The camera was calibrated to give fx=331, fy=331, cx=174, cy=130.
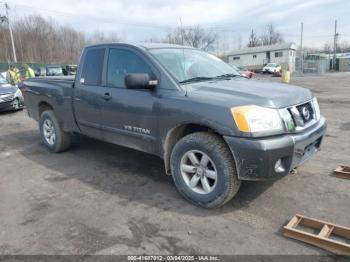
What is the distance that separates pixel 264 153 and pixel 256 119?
339mm

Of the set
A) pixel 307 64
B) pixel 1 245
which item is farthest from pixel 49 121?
pixel 307 64

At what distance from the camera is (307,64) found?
4716cm

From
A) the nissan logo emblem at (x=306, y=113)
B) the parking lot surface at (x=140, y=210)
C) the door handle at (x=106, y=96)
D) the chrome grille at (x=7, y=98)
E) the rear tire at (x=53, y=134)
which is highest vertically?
the door handle at (x=106, y=96)

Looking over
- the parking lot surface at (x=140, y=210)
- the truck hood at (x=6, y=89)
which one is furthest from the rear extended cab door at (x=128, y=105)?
the truck hood at (x=6, y=89)

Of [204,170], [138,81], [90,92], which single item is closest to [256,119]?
[204,170]

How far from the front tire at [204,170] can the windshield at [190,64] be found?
0.85 metres

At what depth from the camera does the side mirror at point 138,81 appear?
374 cm

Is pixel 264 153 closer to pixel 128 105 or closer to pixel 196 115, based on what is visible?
pixel 196 115

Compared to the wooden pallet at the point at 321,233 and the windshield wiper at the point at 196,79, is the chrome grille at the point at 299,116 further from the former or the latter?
the windshield wiper at the point at 196,79

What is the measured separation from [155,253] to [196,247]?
0.37 metres

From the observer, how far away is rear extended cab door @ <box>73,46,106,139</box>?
4.84m

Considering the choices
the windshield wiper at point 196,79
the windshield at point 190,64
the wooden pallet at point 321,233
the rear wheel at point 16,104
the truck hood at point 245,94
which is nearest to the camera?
the wooden pallet at point 321,233

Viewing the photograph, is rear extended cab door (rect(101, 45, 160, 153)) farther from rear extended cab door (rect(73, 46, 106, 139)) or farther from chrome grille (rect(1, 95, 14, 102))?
chrome grille (rect(1, 95, 14, 102))

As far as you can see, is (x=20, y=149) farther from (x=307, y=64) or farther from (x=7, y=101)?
(x=307, y=64)
